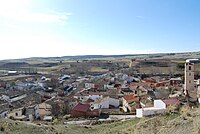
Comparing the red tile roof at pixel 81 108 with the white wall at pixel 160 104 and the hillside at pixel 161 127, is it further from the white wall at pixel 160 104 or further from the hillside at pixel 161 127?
the hillside at pixel 161 127

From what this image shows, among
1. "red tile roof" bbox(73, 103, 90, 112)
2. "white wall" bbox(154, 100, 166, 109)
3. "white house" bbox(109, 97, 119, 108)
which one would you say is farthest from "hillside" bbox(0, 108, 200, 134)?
"white house" bbox(109, 97, 119, 108)

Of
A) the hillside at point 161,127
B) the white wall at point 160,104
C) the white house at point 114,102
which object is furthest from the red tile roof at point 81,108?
the hillside at point 161,127

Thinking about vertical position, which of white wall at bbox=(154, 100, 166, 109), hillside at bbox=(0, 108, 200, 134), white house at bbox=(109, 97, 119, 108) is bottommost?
white house at bbox=(109, 97, 119, 108)

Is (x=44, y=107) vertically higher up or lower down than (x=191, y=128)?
lower down

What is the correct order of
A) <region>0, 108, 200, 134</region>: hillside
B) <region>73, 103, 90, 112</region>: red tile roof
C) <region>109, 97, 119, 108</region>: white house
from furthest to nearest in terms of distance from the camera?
1. <region>109, 97, 119, 108</region>: white house
2. <region>73, 103, 90, 112</region>: red tile roof
3. <region>0, 108, 200, 134</region>: hillside

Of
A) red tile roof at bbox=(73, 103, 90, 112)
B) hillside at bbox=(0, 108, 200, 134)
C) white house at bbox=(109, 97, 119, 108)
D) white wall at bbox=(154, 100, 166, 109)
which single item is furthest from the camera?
white house at bbox=(109, 97, 119, 108)

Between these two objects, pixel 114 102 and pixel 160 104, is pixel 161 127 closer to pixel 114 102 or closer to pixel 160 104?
pixel 160 104

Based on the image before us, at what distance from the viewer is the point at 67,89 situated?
207 feet

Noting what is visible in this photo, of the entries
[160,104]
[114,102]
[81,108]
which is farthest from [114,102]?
[160,104]

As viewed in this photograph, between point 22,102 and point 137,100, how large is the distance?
65.9ft

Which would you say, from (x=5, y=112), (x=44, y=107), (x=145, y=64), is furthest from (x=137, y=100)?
(x=145, y=64)

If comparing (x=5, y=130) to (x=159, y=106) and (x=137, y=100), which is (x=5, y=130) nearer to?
(x=159, y=106)

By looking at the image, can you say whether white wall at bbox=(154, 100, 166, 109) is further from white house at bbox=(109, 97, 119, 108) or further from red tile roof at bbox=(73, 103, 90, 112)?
white house at bbox=(109, 97, 119, 108)

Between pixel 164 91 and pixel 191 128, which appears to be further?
pixel 164 91
